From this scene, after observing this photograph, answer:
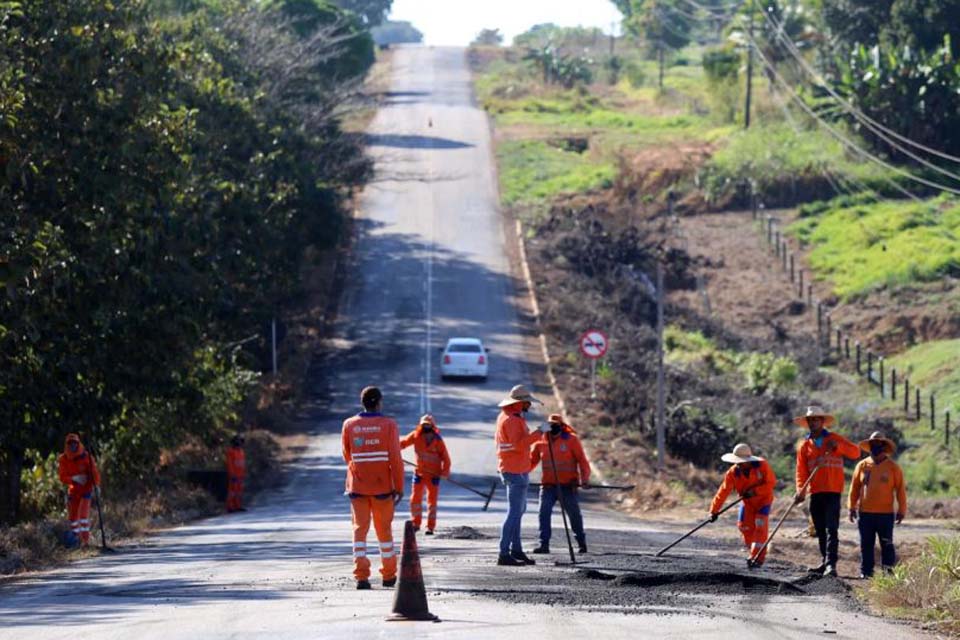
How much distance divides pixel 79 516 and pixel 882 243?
4237cm

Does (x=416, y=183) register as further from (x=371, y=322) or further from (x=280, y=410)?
(x=280, y=410)

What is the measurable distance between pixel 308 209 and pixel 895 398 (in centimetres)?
1893

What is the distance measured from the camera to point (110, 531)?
2528cm

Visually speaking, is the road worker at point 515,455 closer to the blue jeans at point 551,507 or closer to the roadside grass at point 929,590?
the blue jeans at point 551,507

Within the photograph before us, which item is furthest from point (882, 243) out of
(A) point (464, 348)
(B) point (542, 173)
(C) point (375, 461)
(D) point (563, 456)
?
(C) point (375, 461)

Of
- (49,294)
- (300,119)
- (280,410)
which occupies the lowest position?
(280,410)

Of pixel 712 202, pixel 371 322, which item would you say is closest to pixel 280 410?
pixel 371 322

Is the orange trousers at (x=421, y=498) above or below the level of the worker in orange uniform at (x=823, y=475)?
below

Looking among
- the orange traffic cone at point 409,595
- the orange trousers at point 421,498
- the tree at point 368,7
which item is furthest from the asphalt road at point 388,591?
the tree at point 368,7

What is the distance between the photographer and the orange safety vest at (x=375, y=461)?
15.4m

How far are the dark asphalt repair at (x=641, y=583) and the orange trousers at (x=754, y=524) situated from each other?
12.4 inches

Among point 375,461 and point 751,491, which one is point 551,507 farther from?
point 375,461

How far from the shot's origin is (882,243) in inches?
2367

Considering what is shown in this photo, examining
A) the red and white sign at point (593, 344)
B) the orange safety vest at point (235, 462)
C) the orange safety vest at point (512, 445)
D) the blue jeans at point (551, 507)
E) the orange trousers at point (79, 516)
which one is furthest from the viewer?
the red and white sign at point (593, 344)
